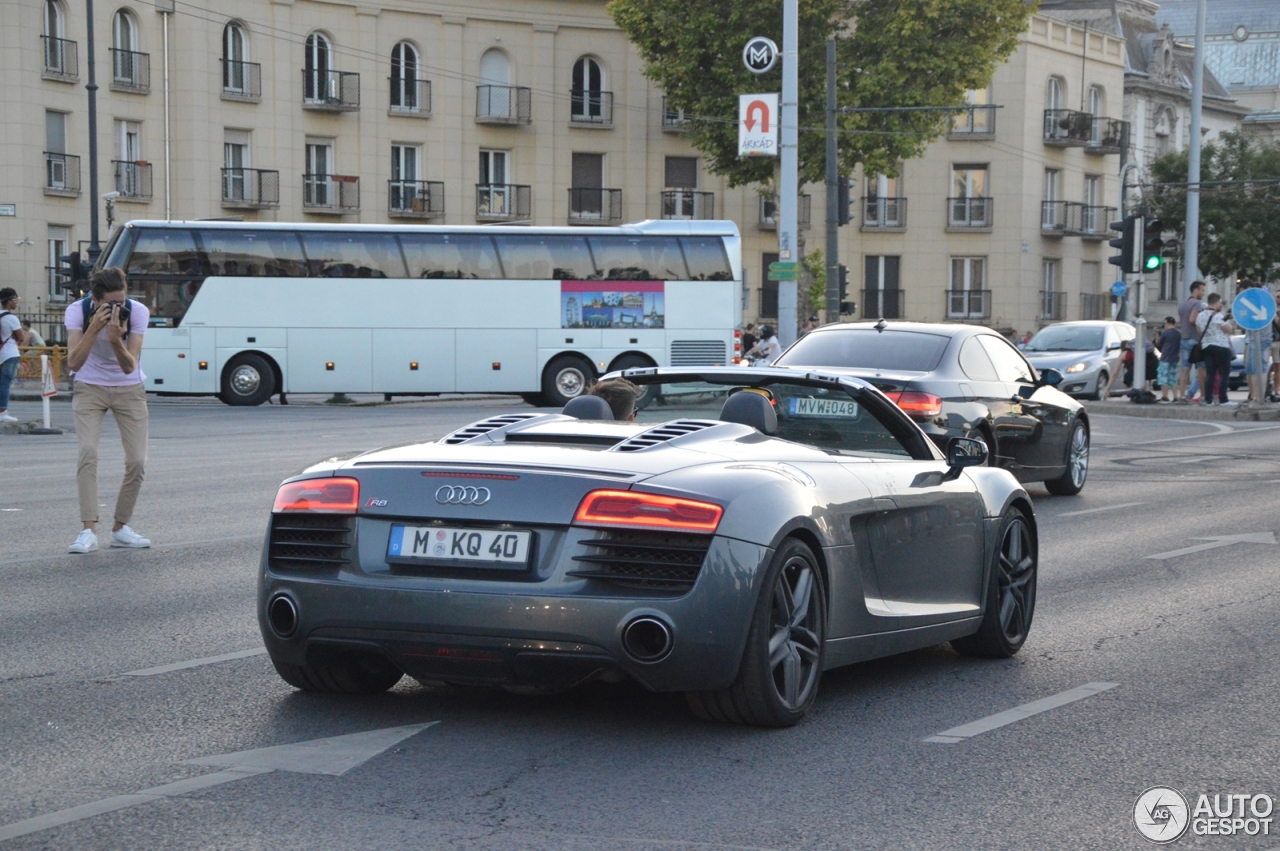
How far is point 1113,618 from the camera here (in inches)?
331

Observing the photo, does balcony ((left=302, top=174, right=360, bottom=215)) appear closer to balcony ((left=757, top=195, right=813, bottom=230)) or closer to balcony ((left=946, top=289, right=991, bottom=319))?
balcony ((left=757, top=195, right=813, bottom=230))

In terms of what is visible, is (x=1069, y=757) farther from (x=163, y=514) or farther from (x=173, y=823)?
(x=163, y=514)

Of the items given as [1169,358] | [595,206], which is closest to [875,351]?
[1169,358]

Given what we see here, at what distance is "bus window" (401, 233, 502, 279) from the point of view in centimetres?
3528

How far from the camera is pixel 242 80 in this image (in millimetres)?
49844

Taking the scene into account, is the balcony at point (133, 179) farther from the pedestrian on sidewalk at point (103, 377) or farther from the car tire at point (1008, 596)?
the car tire at point (1008, 596)

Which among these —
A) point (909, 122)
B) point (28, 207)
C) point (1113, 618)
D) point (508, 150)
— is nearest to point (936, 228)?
point (909, 122)

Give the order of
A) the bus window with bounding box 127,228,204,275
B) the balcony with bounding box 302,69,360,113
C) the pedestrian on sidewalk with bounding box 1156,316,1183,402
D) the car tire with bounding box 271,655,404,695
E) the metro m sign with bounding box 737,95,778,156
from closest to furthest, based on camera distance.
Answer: the car tire with bounding box 271,655,404,695
the metro m sign with bounding box 737,95,778,156
the bus window with bounding box 127,228,204,275
the pedestrian on sidewalk with bounding box 1156,316,1183,402
the balcony with bounding box 302,69,360,113

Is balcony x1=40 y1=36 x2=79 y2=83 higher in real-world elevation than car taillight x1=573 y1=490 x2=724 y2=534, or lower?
higher

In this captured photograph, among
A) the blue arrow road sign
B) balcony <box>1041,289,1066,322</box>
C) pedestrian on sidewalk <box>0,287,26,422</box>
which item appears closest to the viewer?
pedestrian on sidewalk <box>0,287,26,422</box>

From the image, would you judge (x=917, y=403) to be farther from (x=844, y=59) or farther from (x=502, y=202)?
(x=502, y=202)

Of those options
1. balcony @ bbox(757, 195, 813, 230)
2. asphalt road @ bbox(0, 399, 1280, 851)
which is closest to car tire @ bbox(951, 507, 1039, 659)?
asphalt road @ bbox(0, 399, 1280, 851)

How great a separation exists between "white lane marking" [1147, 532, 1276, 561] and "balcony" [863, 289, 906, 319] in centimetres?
4908

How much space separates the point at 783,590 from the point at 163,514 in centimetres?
876
